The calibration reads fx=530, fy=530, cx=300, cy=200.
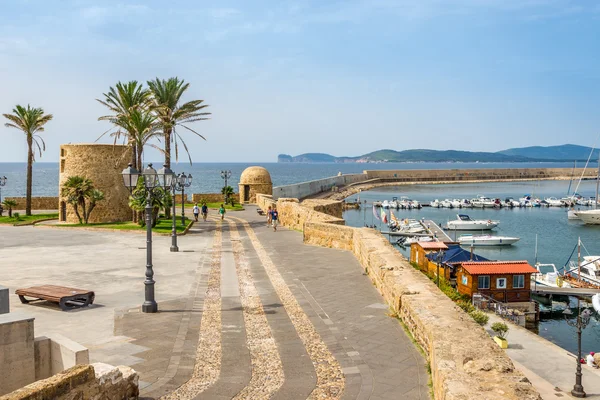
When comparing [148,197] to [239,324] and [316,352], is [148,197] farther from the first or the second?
[316,352]

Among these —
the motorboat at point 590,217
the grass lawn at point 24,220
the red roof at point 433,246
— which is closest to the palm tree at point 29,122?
the grass lawn at point 24,220

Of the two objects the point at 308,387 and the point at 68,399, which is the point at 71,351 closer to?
the point at 68,399

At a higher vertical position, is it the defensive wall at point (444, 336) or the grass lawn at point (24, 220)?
the defensive wall at point (444, 336)

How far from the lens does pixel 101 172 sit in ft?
117

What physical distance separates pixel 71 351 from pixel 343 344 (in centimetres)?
457

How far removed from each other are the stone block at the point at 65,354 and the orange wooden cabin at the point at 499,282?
24292mm

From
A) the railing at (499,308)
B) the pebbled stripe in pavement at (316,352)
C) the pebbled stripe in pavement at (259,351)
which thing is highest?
the pebbled stripe in pavement at (316,352)

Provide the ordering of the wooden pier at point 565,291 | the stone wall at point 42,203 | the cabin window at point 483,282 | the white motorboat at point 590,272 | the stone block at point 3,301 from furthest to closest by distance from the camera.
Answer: the stone wall at point 42,203 < the white motorboat at point 590,272 < the wooden pier at point 565,291 < the cabin window at point 483,282 < the stone block at point 3,301

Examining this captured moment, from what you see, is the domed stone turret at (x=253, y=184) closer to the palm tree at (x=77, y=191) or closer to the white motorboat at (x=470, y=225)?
the palm tree at (x=77, y=191)

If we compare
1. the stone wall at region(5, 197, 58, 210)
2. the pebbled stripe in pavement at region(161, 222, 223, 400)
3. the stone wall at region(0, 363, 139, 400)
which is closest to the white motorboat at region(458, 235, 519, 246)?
the stone wall at region(5, 197, 58, 210)

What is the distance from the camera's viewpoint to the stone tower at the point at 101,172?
116 feet

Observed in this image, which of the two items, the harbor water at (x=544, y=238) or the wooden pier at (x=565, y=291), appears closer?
the harbor water at (x=544, y=238)

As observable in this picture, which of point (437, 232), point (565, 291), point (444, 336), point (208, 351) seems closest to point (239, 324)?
point (208, 351)

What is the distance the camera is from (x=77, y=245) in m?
24.3
